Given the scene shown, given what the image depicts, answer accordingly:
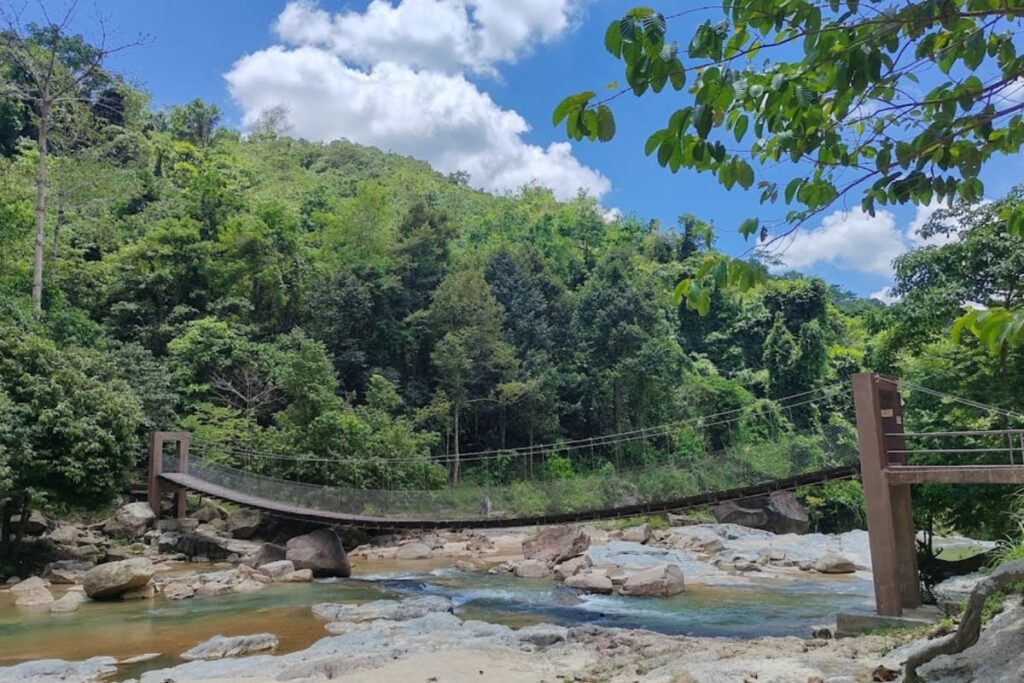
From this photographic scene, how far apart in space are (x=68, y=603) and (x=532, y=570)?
543 cm

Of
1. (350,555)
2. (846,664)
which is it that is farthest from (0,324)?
(846,664)

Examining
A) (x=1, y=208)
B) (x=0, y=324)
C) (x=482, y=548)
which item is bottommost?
(x=482, y=548)

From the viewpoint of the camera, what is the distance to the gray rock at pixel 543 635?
554cm

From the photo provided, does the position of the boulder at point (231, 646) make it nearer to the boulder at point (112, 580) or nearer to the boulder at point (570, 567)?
the boulder at point (112, 580)

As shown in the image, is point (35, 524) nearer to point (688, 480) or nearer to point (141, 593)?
point (141, 593)

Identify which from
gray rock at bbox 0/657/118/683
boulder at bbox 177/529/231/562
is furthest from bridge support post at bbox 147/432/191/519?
gray rock at bbox 0/657/118/683

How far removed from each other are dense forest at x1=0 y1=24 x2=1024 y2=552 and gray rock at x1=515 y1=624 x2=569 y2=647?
11.6 ft

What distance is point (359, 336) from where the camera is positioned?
17.8 m

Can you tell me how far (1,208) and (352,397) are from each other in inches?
287

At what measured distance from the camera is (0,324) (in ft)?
28.9

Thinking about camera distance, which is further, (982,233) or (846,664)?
(982,233)

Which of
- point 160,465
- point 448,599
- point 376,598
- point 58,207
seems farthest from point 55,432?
point 58,207

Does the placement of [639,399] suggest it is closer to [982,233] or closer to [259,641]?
[982,233]

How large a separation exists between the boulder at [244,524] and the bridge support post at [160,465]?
0.76 meters
